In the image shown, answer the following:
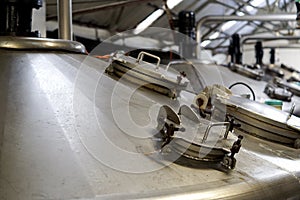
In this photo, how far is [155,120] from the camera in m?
0.92

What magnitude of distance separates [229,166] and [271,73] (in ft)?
11.8

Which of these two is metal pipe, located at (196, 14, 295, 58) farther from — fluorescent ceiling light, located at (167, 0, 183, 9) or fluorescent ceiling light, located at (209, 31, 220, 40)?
fluorescent ceiling light, located at (209, 31, 220, 40)

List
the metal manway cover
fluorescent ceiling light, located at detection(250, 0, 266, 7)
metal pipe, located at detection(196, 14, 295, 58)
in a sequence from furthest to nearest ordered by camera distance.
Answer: fluorescent ceiling light, located at detection(250, 0, 266, 7)
metal pipe, located at detection(196, 14, 295, 58)
the metal manway cover

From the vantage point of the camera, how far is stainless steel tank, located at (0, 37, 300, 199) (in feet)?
2.11

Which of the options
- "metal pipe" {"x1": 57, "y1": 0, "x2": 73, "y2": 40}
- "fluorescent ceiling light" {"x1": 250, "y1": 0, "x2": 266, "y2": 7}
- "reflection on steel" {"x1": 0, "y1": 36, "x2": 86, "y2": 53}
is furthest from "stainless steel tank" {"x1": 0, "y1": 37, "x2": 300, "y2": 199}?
"fluorescent ceiling light" {"x1": 250, "y1": 0, "x2": 266, "y2": 7}

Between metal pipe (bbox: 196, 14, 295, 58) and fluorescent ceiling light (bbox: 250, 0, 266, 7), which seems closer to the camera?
metal pipe (bbox: 196, 14, 295, 58)

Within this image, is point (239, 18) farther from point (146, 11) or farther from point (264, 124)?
point (264, 124)

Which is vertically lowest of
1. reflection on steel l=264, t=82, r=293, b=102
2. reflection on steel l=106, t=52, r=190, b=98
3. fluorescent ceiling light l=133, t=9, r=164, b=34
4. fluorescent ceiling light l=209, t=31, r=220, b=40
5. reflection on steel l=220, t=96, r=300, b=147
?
reflection on steel l=264, t=82, r=293, b=102

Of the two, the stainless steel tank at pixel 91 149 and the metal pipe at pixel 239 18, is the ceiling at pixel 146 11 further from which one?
the stainless steel tank at pixel 91 149

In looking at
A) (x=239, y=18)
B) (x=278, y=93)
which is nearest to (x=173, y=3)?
(x=239, y=18)

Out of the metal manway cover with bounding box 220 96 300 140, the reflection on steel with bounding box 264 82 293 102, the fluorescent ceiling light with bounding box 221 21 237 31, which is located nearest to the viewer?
the metal manway cover with bounding box 220 96 300 140

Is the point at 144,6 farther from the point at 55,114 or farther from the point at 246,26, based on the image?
the point at 55,114

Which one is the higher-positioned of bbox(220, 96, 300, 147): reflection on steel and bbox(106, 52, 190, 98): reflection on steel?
bbox(106, 52, 190, 98): reflection on steel

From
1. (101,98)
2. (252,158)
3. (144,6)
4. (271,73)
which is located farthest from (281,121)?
(144,6)
